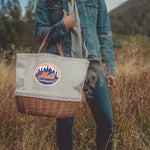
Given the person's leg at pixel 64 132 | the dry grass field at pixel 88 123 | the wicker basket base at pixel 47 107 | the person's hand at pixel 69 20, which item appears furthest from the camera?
the dry grass field at pixel 88 123

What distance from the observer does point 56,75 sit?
1.03m

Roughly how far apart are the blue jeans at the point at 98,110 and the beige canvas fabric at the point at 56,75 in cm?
17

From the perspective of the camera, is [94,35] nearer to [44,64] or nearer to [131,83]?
[44,64]

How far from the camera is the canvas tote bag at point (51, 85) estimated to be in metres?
1.03

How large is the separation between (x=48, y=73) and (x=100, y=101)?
1.26 ft

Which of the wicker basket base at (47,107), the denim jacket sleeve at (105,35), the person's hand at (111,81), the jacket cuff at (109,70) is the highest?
the denim jacket sleeve at (105,35)

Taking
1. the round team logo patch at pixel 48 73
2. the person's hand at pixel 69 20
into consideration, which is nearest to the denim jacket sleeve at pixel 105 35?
the person's hand at pixel 69 20

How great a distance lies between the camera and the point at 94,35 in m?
1.29

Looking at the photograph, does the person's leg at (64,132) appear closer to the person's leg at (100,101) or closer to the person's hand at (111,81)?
the person's leg at (100,101)

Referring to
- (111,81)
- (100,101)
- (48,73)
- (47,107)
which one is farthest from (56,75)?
(111,81)

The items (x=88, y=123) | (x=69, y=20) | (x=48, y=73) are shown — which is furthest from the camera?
(x=88, y=123)

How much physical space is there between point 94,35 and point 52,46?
0.29 metres

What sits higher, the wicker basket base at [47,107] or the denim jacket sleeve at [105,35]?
the denim jacket sleeve at [105,35]

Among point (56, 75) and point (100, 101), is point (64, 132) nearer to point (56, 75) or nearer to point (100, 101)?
point (100, 101)
